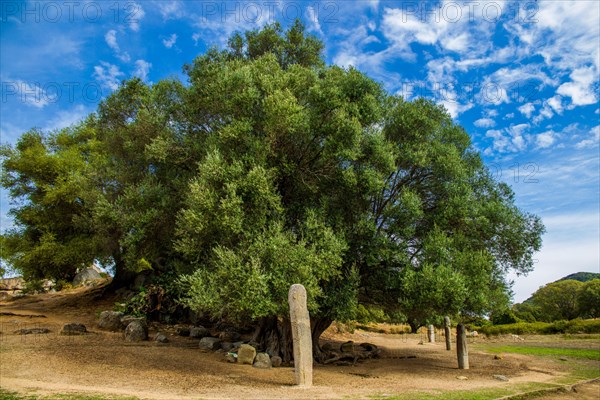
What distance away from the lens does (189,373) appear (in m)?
15.6

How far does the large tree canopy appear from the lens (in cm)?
1623

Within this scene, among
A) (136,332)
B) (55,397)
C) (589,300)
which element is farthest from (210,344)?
(589,300)

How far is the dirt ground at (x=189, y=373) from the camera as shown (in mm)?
12455

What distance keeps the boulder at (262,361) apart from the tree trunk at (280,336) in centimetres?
127

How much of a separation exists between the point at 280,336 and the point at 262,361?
253cm

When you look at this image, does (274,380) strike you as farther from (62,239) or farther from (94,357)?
(62,239)

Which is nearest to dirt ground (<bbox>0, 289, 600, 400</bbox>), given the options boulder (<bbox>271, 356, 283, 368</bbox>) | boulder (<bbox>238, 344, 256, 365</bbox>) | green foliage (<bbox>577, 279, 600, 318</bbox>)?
boulder (<bbox>238, 344, 256, 365</bbox>)

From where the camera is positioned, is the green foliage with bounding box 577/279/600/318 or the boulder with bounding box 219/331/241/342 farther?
the green foliage with bounding box 577/279/600/318

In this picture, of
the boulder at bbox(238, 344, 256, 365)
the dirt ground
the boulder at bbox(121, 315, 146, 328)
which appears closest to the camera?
the dirt ground

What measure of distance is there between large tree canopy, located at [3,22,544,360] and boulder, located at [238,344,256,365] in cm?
155

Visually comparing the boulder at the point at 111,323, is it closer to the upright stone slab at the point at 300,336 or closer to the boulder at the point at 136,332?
the boulder at the point at 136,332

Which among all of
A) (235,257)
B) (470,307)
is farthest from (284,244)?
(470,307)

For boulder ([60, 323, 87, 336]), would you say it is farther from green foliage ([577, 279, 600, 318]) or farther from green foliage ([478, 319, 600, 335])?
green foliage ([577, 279, 600, 318])

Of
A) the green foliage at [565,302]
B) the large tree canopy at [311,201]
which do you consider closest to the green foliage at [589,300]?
the green foliage at [565,302]
